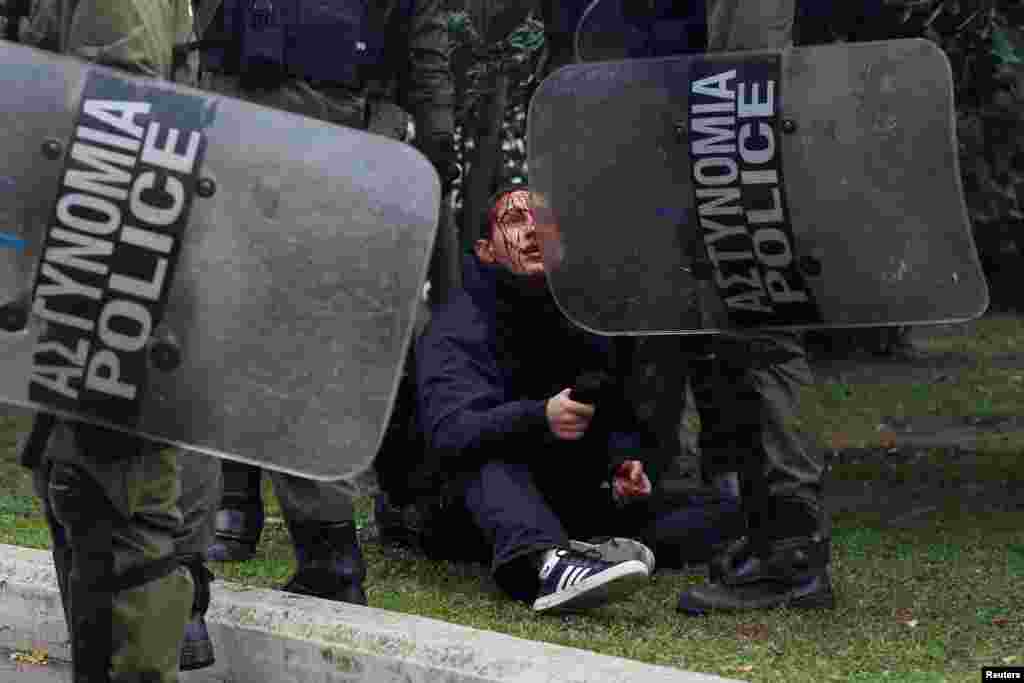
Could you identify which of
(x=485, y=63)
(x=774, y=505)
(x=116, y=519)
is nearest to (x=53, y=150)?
(x=116, y=519)

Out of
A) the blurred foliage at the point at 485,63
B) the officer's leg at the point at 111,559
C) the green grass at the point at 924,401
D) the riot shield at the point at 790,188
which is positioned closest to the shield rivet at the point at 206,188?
the officer's leg at the point at 111,559

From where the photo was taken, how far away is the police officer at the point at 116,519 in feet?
12.4

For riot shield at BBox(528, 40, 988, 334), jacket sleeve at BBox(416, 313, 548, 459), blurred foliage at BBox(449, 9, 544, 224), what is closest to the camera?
riot shield at BBox(528, 40, 988, 334)

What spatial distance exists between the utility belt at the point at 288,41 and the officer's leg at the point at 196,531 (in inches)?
44.4

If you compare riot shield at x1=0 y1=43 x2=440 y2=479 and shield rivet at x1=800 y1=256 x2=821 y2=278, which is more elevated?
riot shield at x1=0 y1=43 x2=440 y2=479

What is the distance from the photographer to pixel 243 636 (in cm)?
477

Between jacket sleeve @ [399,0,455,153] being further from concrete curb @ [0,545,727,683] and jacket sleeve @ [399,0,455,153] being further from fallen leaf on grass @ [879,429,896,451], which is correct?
fallen leaf on grass @ [879,429,896,451]

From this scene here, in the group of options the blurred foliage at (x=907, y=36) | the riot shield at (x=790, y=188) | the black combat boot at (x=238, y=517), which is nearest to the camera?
the riot shield at (x=790, y=188)

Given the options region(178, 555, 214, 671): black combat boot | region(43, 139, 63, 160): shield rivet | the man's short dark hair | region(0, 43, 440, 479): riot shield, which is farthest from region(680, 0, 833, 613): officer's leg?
region(43, 139, 63, 160): shield rivet

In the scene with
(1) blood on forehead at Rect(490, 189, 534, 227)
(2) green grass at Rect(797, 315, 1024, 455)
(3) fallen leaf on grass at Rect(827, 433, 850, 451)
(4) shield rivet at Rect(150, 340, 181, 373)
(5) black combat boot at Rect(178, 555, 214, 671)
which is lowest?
(2) green grass at Rect(797, 315, 1024, 455)

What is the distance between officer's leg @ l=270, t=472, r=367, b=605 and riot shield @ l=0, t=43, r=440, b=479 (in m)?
1.25

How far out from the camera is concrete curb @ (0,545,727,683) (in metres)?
4.19

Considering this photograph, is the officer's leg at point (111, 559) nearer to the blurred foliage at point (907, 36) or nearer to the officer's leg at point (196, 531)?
the officer's leg at point (196, 531)

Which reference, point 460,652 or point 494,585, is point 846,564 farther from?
point 460,652
